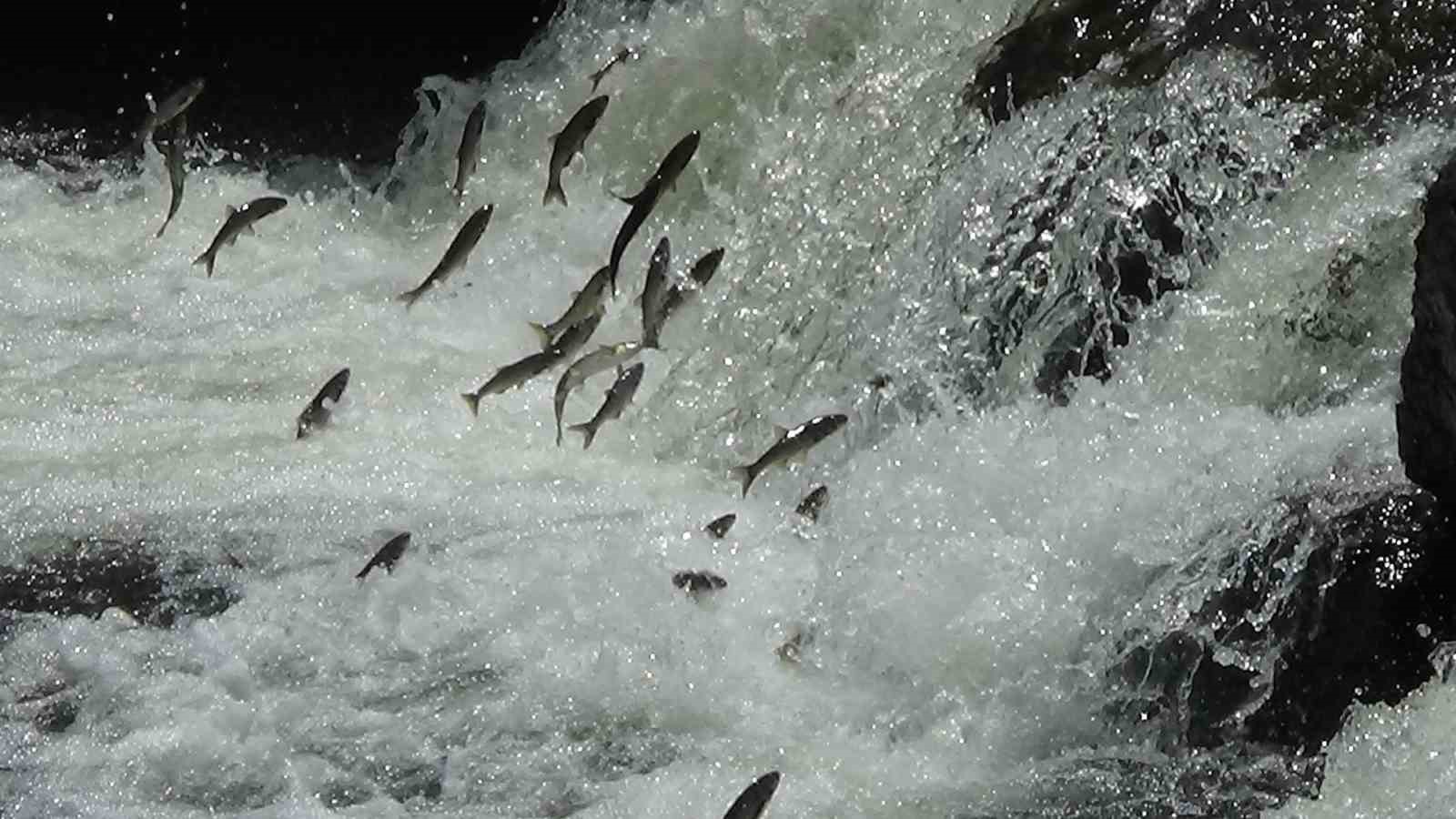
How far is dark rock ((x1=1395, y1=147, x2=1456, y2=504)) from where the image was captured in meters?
4.24

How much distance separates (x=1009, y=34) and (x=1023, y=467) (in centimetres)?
177

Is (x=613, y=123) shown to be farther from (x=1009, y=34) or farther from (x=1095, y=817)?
(x=1095, y=817)

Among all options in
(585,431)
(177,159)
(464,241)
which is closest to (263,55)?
(177,159)

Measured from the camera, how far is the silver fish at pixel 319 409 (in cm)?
639

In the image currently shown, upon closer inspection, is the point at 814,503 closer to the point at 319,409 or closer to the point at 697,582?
the point at 697,582

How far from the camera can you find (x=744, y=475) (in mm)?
5988

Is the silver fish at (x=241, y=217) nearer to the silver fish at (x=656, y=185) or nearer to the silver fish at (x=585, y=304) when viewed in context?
the silver fish at (x=585, y=304)

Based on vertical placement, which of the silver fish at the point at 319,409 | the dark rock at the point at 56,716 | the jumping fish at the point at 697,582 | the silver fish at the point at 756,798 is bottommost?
the jumping fish at the point at 697,582

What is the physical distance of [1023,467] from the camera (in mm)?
5367

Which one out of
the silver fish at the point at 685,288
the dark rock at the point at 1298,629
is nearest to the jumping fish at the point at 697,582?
the silver fish at the point at 685,288

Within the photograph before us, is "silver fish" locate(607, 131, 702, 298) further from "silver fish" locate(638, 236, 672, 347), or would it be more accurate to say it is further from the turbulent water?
the turbulent water

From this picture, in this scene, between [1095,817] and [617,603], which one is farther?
[617,603]

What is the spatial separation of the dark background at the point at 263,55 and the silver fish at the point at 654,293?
4.48 m

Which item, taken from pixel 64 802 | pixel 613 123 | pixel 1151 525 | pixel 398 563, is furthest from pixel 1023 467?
pixel 613 123
